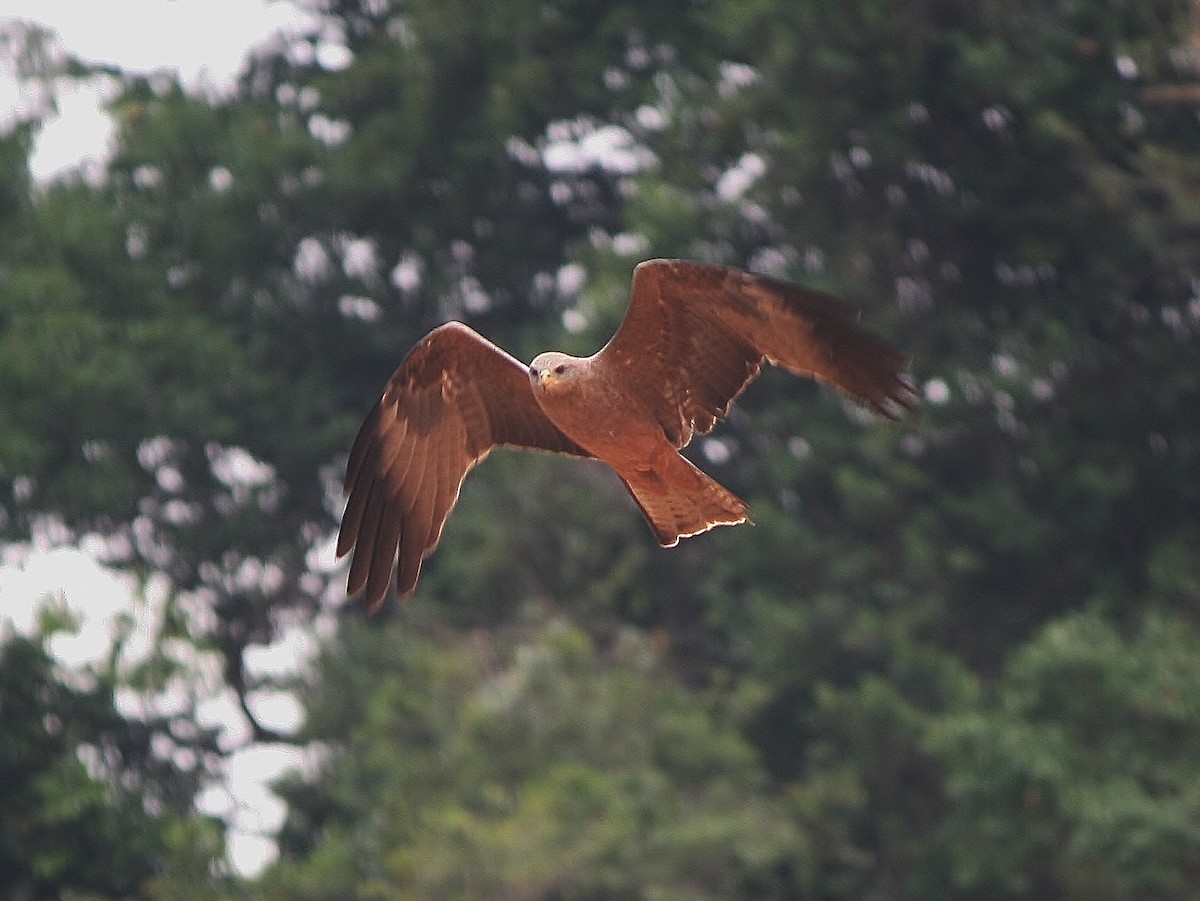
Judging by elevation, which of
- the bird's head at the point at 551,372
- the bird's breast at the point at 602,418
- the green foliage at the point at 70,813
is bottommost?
the green foliage at the point at 70,813

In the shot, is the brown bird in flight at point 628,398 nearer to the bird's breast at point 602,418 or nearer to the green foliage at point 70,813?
the bird's breast at point 602,418

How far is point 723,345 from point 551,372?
0.61 metres

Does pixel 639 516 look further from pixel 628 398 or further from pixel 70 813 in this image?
pixel 628 398

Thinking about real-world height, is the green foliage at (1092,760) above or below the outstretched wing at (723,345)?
below

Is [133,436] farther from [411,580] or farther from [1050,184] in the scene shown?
[411,580]

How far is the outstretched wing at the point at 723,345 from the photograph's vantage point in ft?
26.0

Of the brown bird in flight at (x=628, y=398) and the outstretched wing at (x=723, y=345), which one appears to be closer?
the outstretched wing at (x=723, y=345)

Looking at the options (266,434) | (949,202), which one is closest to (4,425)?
(266,434)

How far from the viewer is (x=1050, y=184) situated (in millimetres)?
16453

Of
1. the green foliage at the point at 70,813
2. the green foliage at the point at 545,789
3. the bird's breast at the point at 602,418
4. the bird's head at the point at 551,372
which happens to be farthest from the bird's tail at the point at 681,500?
the green foliage at the point at 70,813

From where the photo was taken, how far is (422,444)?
30.0 feet

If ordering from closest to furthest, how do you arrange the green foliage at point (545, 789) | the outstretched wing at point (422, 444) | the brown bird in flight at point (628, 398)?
the brown bird in flight at point (628, 398) → the outstretched wing at point (422, 444) → the green foliage at point (545, 789)

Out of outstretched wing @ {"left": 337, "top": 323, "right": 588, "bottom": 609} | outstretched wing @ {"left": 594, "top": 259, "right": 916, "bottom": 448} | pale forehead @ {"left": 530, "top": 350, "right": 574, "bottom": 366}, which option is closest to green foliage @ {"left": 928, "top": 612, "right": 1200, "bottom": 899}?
outstretched wing @ {"left": 337, "top": 323, "right": 588, "bottom": 609}

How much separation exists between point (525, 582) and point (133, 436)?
3335 mm
